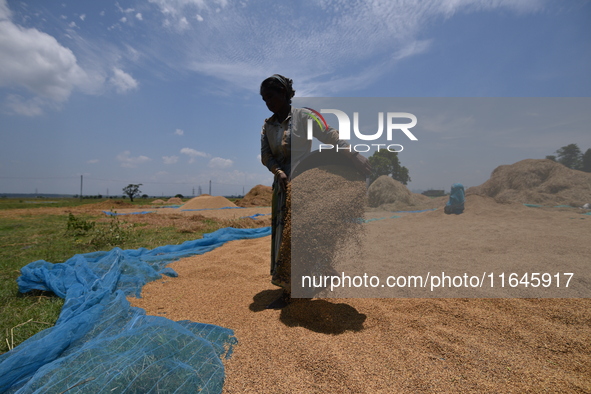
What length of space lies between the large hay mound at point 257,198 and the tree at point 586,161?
1873 cm

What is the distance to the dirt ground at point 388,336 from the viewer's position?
1426mm

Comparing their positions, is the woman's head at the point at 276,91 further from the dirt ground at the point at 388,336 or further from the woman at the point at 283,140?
the dirt ground at the point at 388,336

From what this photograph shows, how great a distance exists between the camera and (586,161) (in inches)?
234

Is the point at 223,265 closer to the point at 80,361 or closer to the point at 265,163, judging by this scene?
the point at 265,163

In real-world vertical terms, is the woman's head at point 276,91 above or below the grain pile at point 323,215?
above

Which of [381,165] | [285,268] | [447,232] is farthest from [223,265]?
[381,165]

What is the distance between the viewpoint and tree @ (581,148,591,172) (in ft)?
18.9

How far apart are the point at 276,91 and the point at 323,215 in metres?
1.11

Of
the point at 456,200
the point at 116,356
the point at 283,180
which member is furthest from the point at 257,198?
the point at 116,356

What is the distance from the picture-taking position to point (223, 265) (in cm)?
379

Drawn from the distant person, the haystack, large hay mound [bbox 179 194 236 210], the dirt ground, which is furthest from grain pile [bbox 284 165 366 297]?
large hay mound [bbox 179 194 236 210]

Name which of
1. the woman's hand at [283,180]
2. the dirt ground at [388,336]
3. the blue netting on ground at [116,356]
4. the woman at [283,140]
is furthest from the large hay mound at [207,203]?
the woman's hand at [283,180]

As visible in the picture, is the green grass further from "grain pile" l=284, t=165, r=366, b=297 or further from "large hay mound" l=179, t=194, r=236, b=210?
"large hay mound" l=179, t=194, r=236, b=210

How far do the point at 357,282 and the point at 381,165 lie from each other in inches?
334
